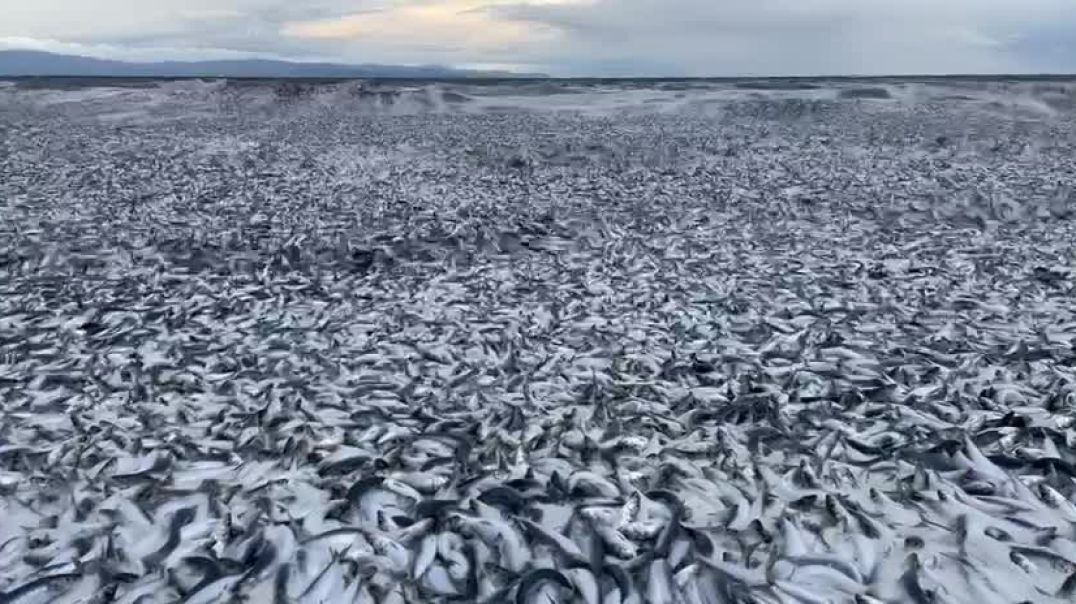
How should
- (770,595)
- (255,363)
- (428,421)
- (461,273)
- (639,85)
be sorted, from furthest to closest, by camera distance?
(639,85), (461,273), (255,363), (428,421), (770,595)

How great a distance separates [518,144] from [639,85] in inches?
1255

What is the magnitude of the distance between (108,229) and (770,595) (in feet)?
43.5

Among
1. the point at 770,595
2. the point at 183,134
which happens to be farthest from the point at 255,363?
the point at 183,134

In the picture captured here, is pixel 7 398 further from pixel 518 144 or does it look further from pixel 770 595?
pixel 518 144

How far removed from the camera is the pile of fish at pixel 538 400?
5.26 metres

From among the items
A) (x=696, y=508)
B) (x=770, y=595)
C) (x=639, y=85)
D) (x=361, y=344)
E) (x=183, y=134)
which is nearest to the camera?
(x=770, y=595)

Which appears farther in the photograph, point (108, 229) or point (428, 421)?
point (108, 229)

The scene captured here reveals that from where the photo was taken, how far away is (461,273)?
11.9 m

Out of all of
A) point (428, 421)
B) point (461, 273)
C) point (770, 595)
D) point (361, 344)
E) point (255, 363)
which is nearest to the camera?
point (770, 595)

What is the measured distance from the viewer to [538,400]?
7.65 metres

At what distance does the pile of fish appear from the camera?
5.26 meters

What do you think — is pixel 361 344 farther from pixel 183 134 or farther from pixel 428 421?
pixel 183 134

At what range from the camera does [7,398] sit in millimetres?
7547

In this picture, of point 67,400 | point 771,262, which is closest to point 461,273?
point 771,262
